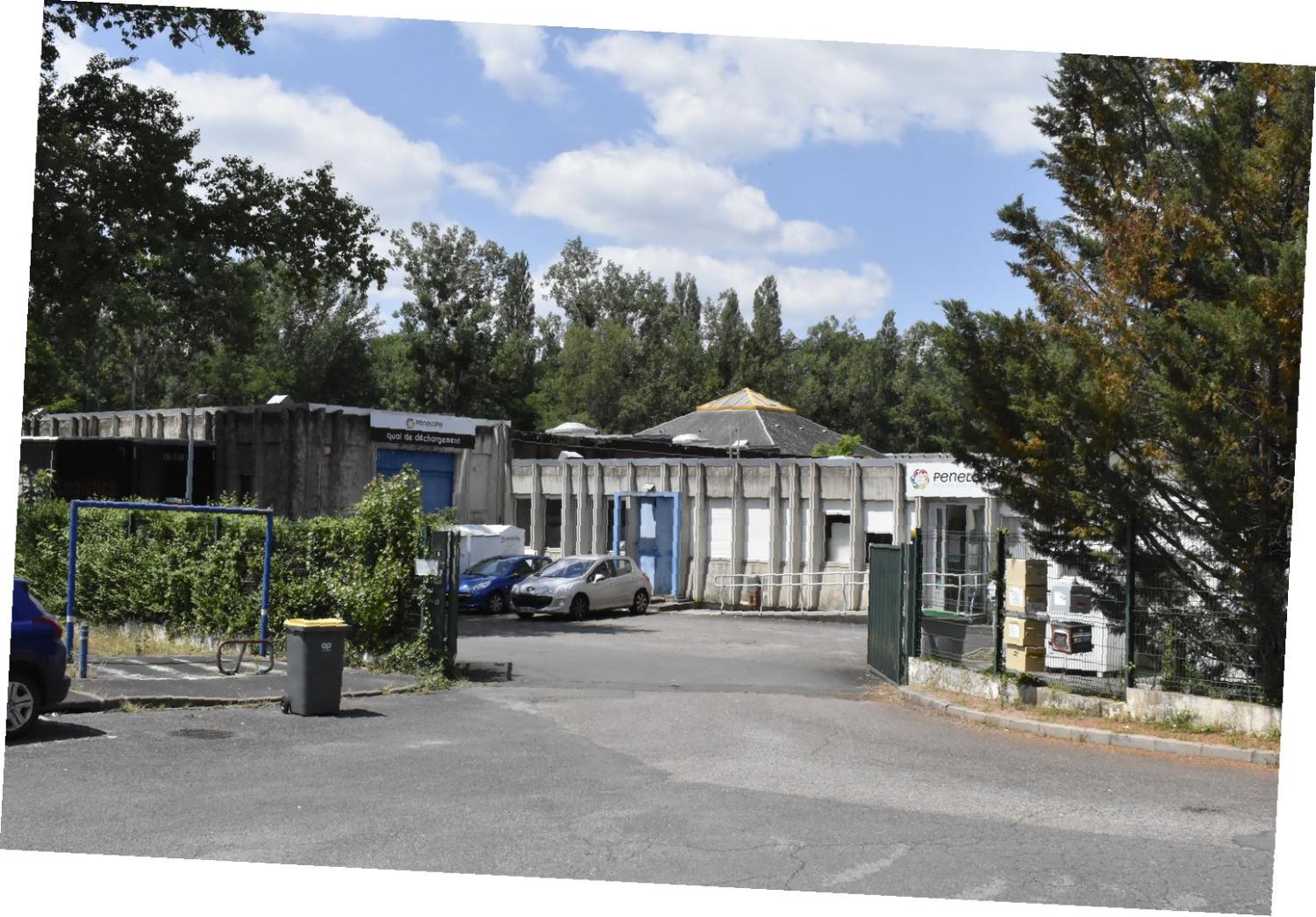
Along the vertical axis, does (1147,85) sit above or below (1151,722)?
above

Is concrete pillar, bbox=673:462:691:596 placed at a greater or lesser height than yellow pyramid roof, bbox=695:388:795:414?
lesser

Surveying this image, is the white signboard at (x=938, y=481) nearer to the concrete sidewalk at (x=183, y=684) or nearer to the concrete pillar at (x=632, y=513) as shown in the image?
the concrete pillar at (x=632, y=513)

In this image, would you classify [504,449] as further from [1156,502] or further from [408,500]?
[1156,502]

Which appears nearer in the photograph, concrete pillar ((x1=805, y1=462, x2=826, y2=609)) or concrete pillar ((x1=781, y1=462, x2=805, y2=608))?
concrete pillar ((x1=805, y1=462, x2=826, y2=609))

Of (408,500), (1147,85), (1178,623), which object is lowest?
(1178,623)

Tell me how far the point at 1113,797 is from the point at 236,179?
2299cm

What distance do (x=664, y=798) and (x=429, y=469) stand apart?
27.7 meters

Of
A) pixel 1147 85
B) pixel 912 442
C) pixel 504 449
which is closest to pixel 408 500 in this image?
pixel 1147 85

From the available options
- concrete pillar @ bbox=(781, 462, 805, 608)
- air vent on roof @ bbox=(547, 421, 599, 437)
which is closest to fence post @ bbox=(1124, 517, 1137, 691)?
concrete pillar @ bbox=(781, 462, 805, 608)

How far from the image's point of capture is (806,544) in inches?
1308

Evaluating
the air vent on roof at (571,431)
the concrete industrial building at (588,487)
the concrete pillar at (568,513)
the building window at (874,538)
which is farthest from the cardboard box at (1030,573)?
the air vent on roof at (571,431)

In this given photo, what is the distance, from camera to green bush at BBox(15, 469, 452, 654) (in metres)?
18.1

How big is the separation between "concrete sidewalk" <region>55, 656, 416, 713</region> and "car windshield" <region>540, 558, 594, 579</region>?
37.7ft

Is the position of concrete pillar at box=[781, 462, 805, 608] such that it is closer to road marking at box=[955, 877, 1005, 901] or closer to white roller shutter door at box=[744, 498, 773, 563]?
white roller shutter door at box=[744, 498, 773, 563]
